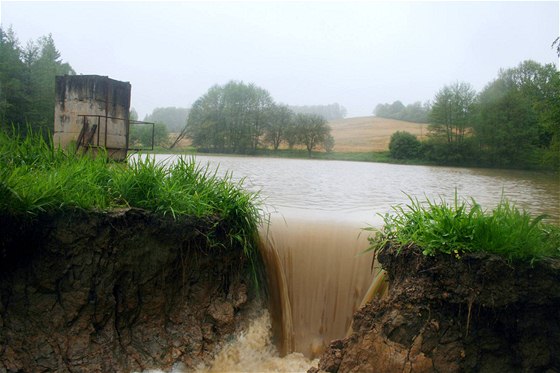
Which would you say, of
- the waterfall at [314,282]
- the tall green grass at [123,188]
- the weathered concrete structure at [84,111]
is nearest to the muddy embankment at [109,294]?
the tall green grass at [123,188]

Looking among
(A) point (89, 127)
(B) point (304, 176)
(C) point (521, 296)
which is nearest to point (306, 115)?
(B) point (304, 176)

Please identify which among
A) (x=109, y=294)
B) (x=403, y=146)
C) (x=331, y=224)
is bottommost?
(x=109, y=294)

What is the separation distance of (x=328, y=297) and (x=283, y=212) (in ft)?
3.59

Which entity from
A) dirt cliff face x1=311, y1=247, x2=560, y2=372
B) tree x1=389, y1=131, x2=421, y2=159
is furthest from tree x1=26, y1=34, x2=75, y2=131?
dirt cliff face x1=311, y1=247, x2=560, y2=372

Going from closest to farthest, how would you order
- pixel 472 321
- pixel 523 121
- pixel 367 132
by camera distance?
pixel 472 321 → pixel 523 121 → pixel 367 132

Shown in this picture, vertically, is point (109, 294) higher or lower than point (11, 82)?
lower

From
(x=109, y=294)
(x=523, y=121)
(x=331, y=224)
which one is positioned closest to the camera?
(x=109, y=294)

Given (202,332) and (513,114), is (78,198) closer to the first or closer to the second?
(202,332)

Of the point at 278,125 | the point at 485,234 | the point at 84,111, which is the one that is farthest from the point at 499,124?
the point at 84,111

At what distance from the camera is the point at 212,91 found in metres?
5.87

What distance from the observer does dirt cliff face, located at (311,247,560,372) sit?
269cm

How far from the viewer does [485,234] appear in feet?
9.21

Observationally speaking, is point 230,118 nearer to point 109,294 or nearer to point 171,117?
point 171,117

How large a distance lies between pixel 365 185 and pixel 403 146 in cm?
94
